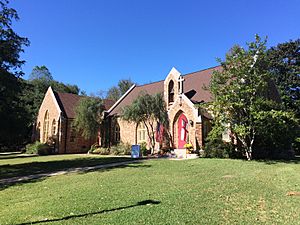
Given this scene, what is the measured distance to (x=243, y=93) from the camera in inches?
707

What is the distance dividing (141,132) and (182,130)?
5983mm

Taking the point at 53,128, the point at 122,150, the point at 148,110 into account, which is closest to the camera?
the point at 148,110

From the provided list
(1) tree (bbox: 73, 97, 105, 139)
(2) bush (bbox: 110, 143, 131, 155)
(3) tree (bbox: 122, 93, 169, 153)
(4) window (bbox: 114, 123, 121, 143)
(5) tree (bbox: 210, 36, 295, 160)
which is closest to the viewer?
(5) tree (bbox: 210, 36, 295, 160)

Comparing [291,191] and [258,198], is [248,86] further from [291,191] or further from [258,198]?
[258,198]

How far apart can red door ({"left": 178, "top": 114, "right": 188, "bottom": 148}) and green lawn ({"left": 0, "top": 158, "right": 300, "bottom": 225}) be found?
35.2ft

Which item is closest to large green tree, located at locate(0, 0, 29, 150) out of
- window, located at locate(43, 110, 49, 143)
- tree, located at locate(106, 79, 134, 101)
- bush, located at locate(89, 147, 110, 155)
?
bush, located at locate(89, 147, 110, 155)

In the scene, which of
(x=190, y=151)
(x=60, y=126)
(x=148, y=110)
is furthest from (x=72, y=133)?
(x=190, y=151)

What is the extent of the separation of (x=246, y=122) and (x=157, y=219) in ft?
49.0

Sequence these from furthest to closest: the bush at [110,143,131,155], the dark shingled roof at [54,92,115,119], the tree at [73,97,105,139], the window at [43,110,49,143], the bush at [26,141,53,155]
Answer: the window at [43,110,49,143] → the dark shingled roof at [54,92,115,119] → the bush at [26,141,53,155] → the tree at [73,97,105,139] → the bush at [110,143,131,155]

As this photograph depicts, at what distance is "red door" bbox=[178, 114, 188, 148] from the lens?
22708 mm

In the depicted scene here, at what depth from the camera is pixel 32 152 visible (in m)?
30.8

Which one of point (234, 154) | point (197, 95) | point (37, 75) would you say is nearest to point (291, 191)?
point (234, 154)

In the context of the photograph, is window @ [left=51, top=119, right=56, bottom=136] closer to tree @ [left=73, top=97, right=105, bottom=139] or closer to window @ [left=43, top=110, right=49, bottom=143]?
window @ [left=43, top=110, right=49, bottom=143]

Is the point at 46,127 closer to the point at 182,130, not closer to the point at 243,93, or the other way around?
the point at 182,130
